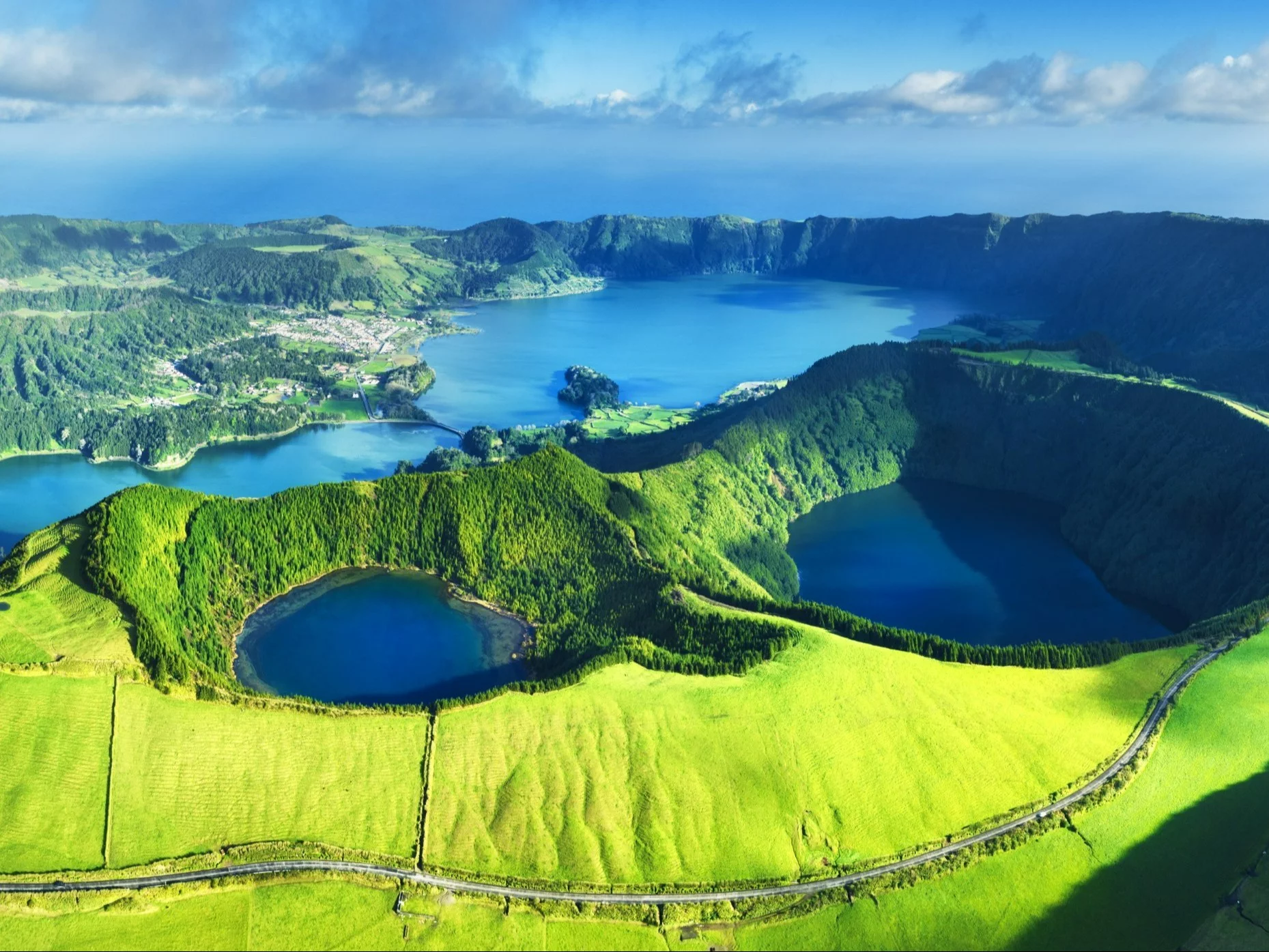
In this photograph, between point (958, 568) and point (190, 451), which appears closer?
point (958, 568)

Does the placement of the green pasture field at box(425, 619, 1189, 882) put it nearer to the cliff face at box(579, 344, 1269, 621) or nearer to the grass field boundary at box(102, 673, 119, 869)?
the grass field boundary at box(102, 673, 119, 869)

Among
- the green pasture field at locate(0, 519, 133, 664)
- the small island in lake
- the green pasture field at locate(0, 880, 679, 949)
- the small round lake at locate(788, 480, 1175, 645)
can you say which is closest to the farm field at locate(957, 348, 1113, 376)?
the small round lake at locate(788, 480, 1175, 645)

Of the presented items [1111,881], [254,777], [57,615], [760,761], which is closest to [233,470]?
[57,615]

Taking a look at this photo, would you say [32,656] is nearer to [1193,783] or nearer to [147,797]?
[147,797]

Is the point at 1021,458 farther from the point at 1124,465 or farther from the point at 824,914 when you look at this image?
the point at 824,914

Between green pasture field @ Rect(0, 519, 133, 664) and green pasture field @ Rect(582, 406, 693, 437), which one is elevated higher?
green pasture field @ Rect(0, 519, 133, 664)

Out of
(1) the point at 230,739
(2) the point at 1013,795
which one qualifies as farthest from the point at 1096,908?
(1) the point at 230,739
